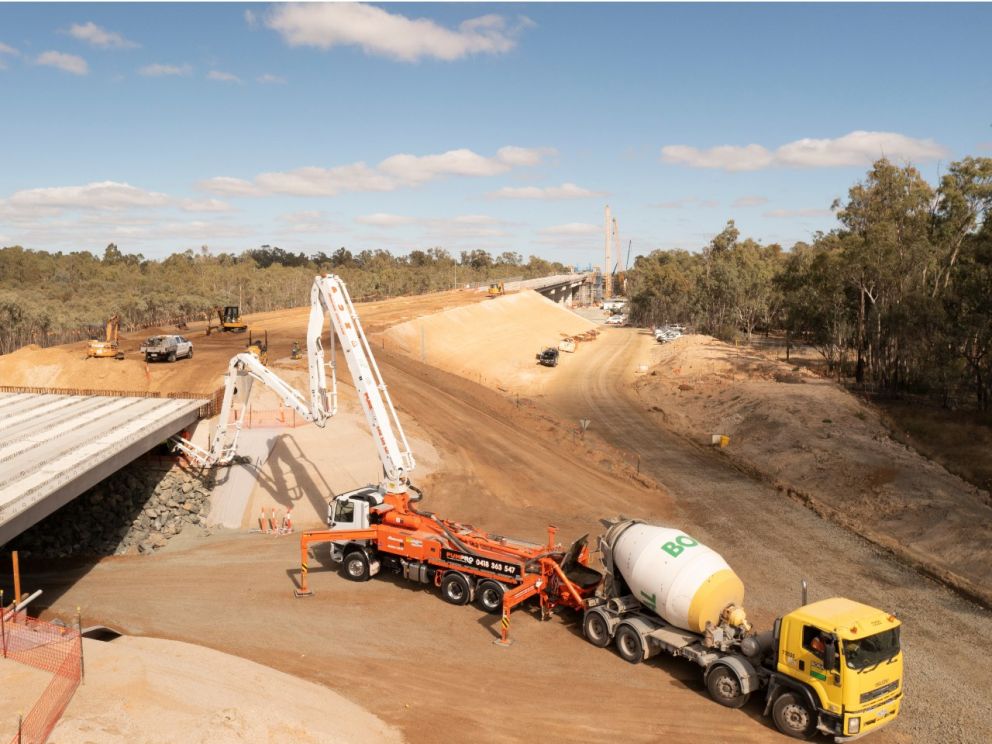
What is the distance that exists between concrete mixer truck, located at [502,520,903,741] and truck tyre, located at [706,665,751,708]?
24 millimetres

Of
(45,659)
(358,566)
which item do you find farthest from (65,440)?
(45,659)

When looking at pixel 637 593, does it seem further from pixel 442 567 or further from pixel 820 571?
pixel 820 571

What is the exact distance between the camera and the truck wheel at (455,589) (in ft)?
76.0

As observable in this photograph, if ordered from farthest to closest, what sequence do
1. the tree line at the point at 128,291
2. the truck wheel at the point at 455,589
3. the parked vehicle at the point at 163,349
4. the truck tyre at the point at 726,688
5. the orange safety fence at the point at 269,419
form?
the tree line at the point at 128,291 < the parked vehicle at the point at 163,349 < the orange safety fence at the point at 269,419 < the truck wheel at the point at 455,589 < the truck tyre at the point at 726,688

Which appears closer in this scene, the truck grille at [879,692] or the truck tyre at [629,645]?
the truck grille at [879,692]

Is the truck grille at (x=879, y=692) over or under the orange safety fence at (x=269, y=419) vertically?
under

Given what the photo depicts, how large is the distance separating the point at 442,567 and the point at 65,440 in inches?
638

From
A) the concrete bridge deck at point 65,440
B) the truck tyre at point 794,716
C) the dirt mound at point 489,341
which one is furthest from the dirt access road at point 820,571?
the dirt mound at point 489,341

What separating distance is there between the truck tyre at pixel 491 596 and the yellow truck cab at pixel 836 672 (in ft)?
27.8

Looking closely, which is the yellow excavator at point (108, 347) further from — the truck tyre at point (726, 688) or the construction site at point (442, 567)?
the truck tyre at point (726, 688)

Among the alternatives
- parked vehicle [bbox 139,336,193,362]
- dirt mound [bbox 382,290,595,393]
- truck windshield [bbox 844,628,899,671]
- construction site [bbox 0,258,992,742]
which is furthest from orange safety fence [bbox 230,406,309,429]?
dirt mound [bbox 382,290,595,393]

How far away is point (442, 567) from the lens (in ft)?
77.6

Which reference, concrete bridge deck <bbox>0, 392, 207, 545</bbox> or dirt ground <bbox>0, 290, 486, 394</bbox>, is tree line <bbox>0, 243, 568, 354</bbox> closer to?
dirt ground <bbox>0, 290, 486, 394</bbox>

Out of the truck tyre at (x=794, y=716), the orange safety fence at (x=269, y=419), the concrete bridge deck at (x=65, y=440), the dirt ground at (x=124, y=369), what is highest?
the dirt ground at (x=124, y=369)
